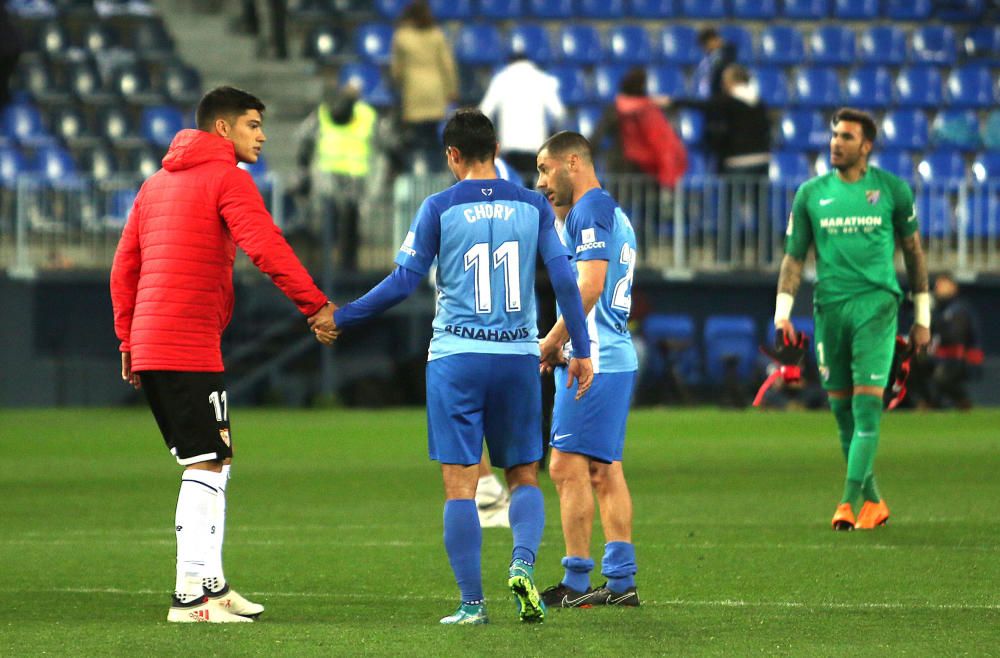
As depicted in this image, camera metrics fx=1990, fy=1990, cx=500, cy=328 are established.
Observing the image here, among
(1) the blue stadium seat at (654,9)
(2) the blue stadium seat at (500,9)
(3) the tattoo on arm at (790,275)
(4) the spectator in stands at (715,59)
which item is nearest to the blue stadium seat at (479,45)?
(2) the blue stadium seat at (500,9)

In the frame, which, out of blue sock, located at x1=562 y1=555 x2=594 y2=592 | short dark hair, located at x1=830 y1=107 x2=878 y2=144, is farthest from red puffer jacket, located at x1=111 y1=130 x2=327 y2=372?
short dark hair, located at x1=830 y1=107 x2=878 y2=144

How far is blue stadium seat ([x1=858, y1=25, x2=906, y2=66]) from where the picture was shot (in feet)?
89.9

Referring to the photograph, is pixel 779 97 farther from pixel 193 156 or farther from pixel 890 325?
pixel 193 156

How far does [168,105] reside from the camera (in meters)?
25.4

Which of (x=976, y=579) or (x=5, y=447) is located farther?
(x=5, y=447)

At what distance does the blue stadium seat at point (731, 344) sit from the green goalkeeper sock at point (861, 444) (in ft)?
39.3

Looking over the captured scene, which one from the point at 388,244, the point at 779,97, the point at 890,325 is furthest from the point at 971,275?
the point at 890,325

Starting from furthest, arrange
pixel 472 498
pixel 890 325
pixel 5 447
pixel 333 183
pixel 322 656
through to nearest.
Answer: pixel 333 183
pixel 5 447
pixel 890 325
pixel 472 498
pixel 322 656

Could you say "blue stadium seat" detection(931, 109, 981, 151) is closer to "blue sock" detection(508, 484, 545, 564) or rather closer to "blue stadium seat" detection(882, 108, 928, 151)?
"blue stadium seat" detection(882, 108, 928, 151)

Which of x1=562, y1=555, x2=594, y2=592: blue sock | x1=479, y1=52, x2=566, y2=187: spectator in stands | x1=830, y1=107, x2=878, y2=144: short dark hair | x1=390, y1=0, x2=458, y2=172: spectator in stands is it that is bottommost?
Answer: x1=562, y1=555, x2=594, y2=592: blue sock

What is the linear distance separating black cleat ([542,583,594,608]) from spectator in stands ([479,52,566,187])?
38.4ft

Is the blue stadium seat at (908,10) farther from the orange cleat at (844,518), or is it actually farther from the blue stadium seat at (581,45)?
the orange cleat at (844,518)

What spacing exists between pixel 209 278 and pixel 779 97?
20.0 metres

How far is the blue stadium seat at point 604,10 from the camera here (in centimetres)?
2748
